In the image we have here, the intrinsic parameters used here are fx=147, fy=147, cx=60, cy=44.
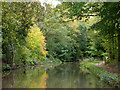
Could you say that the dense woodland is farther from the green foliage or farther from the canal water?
the canal water

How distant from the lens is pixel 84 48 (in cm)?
4031

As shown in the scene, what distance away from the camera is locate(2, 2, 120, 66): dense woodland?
30.3ft

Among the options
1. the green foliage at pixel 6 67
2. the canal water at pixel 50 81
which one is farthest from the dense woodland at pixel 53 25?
the canal water at pixel 50 81

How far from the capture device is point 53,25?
10.9 meters

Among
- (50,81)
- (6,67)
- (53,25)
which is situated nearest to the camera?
(50,81)

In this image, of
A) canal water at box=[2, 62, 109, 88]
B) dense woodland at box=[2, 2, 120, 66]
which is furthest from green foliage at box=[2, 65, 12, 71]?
canal water at box=[2, 62, 109, 88]

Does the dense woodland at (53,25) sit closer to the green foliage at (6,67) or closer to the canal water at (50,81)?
the green foliage at (6,67)

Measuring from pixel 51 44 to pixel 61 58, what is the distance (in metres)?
5.84

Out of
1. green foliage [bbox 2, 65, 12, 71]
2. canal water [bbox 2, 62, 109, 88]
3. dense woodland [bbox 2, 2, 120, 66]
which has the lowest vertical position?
canal water [bbox 2, 62, 109, 88]

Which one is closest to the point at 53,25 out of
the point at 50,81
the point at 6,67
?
the point at 50,81

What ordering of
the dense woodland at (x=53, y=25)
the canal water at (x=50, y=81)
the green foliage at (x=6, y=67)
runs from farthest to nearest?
the green foliage at (x=6, y=67) < the dense woodland at (x=53, y=25) < the canal water at (x=50, y=81)

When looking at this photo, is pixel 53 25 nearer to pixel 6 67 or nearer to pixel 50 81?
pixel 50 81

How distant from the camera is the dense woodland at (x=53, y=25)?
923 centimetres

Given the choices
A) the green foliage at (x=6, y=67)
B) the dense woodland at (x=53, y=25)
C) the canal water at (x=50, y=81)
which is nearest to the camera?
the canal water at (x=50, y=81)
